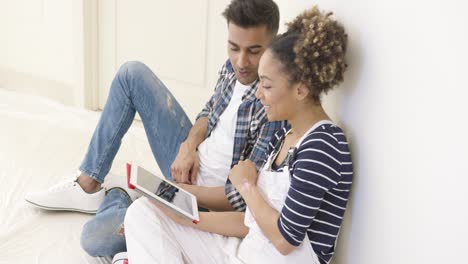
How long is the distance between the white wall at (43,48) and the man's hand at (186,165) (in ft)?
5.19

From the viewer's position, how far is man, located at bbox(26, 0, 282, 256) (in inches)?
51.6

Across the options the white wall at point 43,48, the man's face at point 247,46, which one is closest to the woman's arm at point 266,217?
the man's face at point 247,46

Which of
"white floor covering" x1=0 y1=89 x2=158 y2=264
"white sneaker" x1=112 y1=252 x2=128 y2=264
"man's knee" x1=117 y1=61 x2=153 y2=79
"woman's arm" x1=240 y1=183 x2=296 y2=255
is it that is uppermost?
"man's knee" x1=117 y1=61 x2=153 y2=79

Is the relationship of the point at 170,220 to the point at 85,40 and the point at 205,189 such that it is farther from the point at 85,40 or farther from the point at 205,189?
the point at 85,40

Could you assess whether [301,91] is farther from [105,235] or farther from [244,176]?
[105,235]

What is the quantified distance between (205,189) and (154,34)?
58.2 inches

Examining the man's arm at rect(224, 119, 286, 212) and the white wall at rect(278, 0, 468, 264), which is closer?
the white wall at rect(278, 0, 468, 264)

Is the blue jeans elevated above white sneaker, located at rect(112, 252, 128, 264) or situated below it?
above

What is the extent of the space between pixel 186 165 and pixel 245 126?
8.4 inches

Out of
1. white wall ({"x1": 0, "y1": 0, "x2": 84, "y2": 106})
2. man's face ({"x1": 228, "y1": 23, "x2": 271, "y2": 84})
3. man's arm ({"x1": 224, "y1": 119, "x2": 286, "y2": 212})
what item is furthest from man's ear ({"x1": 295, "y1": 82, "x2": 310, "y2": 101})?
white wall ({"x1": 0, "y1": 0, "x2": 84, "y2": 106})

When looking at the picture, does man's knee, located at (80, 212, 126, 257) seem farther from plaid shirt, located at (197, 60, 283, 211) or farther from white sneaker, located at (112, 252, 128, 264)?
plaid shirt, located at (197, 60, 283, 211)

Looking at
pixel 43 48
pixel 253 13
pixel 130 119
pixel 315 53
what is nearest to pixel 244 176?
pixel 315 53

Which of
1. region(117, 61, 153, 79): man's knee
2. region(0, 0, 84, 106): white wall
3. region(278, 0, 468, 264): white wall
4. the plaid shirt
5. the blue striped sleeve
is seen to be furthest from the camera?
region(0, 0, 84, 106): white wall

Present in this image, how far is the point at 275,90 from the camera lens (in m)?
1.06
